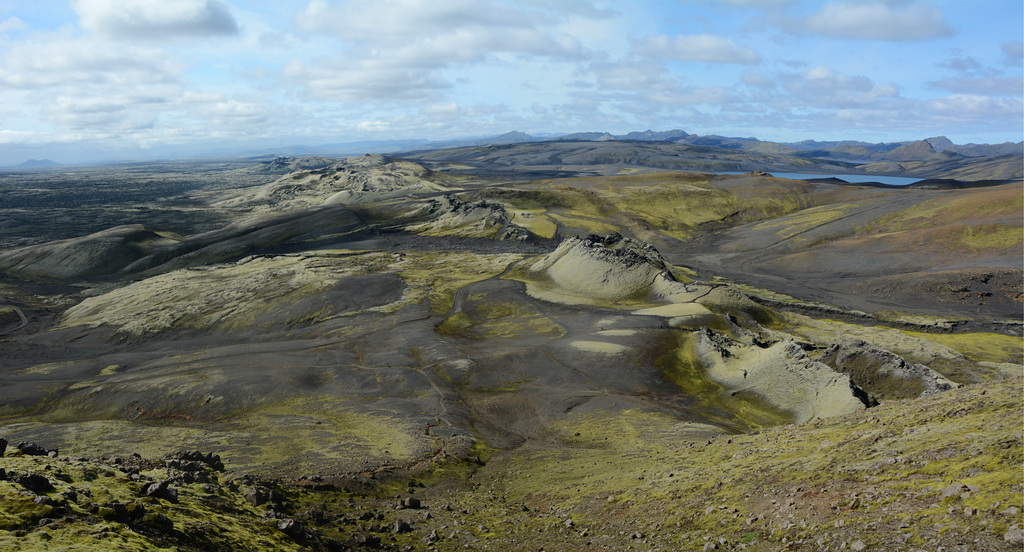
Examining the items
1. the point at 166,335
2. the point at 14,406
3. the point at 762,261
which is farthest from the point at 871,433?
the point at 762,261

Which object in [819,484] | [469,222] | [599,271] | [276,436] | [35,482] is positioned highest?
[469,222]

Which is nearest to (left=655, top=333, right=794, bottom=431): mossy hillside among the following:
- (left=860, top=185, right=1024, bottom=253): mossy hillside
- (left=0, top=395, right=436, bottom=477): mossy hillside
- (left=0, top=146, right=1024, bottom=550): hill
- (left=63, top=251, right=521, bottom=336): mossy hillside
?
(left=0, top=146, right=1024, bottom=550): hill

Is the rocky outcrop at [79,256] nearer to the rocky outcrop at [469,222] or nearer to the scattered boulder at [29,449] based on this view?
the rocky outcrop at [469,222]

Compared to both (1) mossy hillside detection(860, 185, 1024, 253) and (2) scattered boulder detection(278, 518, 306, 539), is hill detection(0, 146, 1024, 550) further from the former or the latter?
(1) mossy hillside detection(860, 185, 1024, 253)

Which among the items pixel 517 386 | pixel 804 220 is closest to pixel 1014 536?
pixel 517 386

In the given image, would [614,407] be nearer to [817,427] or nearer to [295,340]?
[817,427]

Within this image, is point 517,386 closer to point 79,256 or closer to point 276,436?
point 276,436

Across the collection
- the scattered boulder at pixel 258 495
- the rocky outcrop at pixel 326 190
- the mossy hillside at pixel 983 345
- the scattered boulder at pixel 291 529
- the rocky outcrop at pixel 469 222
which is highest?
the rocky outcrop at pixel 326 190

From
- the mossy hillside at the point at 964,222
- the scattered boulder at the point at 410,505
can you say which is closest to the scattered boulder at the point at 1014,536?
the scattered boulder at the point at 410,505

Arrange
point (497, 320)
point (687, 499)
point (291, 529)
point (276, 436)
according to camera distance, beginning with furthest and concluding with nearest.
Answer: point (497, 320) < point (276, 436) < point (687, 499) < point (291, 529)
